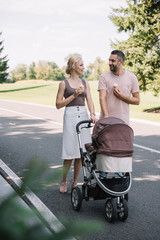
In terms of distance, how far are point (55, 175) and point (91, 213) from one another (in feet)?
11.9

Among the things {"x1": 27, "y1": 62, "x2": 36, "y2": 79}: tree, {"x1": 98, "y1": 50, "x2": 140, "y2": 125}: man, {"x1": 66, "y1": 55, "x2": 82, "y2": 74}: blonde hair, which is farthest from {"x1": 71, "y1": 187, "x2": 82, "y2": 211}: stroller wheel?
{"x1": 27, "y1": 62, "x2": 36, "y2": 79}: tree

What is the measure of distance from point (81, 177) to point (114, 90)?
85.7 inches

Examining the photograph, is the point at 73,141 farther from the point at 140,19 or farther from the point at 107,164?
the point at 140,19

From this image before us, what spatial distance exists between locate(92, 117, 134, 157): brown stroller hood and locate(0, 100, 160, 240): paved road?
54 centimetres

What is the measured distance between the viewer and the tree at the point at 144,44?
19.2m

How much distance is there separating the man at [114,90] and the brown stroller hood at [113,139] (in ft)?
1.92

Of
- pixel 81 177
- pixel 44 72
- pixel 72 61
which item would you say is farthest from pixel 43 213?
pixel 44 72

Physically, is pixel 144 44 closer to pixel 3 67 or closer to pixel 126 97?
pixel 126 97

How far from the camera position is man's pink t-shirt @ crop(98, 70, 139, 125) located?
4211 millimetres

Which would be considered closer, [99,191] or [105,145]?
[105,145]

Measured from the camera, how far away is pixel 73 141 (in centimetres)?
459

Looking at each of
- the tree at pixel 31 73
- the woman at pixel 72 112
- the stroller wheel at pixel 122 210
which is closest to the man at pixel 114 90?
the woman at pixel 72 112

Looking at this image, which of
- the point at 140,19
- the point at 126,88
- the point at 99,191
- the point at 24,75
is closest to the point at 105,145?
the point at 99,191

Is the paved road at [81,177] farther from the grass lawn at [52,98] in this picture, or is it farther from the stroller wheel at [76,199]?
the grass lawn at [52,98]
